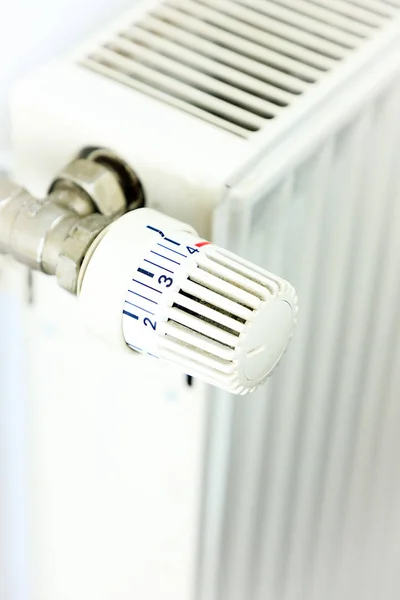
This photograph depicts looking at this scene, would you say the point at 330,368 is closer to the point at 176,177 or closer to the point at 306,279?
the point at 306,279

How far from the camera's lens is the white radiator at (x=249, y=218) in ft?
1.10

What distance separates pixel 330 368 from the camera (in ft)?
1.61

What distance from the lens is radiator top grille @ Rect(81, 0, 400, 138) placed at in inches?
13.9

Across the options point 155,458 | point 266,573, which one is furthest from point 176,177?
point 266,573

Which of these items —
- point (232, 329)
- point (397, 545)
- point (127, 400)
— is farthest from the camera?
point (397, 545)

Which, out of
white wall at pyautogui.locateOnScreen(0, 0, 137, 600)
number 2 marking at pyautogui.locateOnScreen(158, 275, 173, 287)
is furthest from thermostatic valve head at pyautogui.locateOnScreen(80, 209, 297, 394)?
white wall at pyautogui.locateOnScreen(0, 0, 137, 600)

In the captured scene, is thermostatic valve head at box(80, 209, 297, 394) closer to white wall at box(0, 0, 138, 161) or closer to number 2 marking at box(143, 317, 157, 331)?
number 2 marking at box(143, 317, 157, 331)

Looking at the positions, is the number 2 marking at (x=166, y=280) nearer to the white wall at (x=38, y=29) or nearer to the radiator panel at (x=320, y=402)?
the radiator panel at (x=320, y=402)

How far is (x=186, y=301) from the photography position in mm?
283

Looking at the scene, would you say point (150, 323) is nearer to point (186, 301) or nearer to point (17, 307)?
point (186, 301)

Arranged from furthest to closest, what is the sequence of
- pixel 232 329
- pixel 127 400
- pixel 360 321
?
pixel 360 321 → pixel 127 400 → pixel 232 329

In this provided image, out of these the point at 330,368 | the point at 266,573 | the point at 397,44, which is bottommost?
the point at 266,573

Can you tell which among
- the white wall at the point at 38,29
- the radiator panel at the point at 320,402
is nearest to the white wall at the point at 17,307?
the white wall at the point at 38,29

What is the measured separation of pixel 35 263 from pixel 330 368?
208mm
